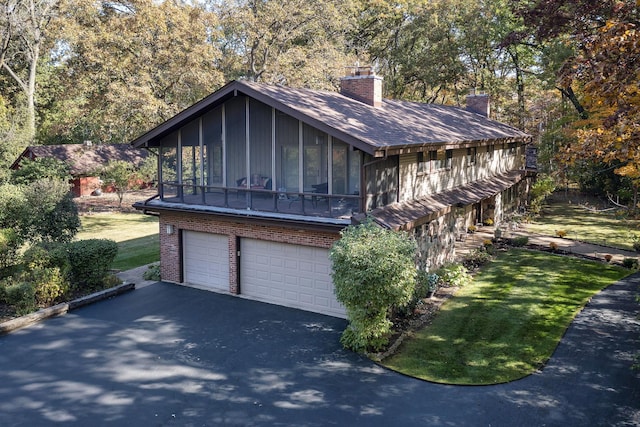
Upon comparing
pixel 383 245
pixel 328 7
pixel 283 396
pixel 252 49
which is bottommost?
pixel 283 396

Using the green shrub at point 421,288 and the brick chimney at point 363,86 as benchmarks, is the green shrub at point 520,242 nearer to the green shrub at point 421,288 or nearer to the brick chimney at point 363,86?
the green shrub at point 421,288

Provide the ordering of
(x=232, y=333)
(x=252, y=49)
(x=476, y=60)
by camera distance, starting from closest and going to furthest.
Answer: (x=232, y=333) < (x=252, y=49) < (x=476, y=60)

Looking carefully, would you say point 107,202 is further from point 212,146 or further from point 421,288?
point 421,288

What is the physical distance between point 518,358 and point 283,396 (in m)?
5.30

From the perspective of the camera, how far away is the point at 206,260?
16.5 metres

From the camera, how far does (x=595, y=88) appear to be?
10312mm

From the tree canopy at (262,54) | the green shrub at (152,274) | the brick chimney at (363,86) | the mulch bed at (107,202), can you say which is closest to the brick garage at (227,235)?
the green shrub at (152,274)

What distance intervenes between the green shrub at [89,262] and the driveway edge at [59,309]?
59 centimetres

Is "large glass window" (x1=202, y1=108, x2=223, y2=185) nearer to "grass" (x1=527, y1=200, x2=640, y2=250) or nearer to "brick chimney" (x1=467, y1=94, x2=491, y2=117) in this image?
"grass" (x1=527, y1=200, x2=640, y2=250)

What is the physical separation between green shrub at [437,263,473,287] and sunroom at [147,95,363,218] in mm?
4422

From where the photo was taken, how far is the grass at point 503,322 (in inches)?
428

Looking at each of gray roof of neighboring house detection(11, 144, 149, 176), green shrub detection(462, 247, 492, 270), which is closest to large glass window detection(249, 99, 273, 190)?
green shrub detection(462, 247, 492, 270)

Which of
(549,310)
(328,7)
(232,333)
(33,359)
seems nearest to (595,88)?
(549,310)

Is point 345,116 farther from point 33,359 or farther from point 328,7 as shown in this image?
point 328,7
